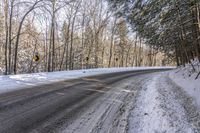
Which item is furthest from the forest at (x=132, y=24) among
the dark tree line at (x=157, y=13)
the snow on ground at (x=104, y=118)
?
the snow on ground at (x=104, y=118)

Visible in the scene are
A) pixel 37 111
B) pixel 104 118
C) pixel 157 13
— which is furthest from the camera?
pixel 157 13

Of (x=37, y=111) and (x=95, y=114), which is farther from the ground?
(x=37, y=111)

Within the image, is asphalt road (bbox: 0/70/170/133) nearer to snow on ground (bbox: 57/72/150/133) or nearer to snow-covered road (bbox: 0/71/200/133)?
snow-covered road (bbox: 0/71/200/133)

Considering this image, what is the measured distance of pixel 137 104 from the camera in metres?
7.67

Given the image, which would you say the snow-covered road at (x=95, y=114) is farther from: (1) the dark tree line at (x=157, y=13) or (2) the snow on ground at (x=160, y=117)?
(1) the dark tree line at (x=157, y=13)

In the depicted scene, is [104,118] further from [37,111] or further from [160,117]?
[37,111]

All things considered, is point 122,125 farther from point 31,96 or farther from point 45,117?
point 31,96

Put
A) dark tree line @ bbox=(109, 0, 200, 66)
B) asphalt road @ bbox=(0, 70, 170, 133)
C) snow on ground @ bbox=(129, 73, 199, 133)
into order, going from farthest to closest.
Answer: dark tree line @ bbox=(109, 0, 200, 66) < snow on ground @ bbox=(129, 73, 199, 133) < asphalt road @ bbox=(0, 70, 170, 133)

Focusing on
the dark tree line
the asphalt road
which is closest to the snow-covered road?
the asphalt road

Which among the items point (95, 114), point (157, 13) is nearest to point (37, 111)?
point (95, 114)

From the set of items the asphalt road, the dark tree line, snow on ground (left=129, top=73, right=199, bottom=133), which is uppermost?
the dark tree line

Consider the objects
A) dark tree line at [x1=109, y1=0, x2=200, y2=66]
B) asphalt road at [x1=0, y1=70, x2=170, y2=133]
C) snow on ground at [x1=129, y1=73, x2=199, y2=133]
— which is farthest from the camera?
dark tree line at [x1=109, y1=0, x2=200, y2=66]

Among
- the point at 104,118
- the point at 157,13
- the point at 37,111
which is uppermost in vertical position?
the point at 157,13

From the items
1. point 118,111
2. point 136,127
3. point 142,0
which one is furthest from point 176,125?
point 142,0
